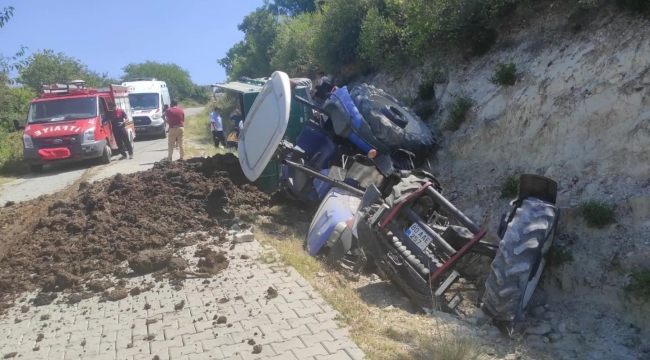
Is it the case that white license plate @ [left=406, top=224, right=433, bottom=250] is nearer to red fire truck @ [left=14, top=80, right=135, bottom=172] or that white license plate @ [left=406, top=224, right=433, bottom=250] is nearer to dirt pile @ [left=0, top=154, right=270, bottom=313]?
dirt pile @ [left=0, top=154, right=270, bottom=313]

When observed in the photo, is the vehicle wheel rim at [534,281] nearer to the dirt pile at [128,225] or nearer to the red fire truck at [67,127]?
the dirt pile at [128,225]

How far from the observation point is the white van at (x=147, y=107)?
2284cm

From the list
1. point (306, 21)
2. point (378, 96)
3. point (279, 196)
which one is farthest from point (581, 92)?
point (306, 21)

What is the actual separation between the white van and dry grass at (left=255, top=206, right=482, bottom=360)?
18.2 m

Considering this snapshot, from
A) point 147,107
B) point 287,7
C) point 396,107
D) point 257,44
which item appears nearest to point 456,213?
point 396,107

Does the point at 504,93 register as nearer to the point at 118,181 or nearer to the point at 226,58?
the point at 118,181

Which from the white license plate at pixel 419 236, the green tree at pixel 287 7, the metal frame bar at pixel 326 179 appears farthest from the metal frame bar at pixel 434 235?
the green tree at pixel 287 7

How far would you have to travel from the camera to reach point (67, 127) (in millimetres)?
14055

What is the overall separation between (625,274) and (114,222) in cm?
601

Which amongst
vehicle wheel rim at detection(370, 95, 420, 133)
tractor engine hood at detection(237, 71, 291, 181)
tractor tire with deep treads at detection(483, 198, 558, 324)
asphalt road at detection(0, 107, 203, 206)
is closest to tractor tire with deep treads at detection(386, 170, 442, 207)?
tractor tire with deep treads at detection(483, 198, 558, 324)

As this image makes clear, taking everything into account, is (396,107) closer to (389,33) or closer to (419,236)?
(389,33)

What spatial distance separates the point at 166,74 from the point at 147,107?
57386mm

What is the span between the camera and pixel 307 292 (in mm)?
5266

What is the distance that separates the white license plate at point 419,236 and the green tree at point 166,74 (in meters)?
71.2
